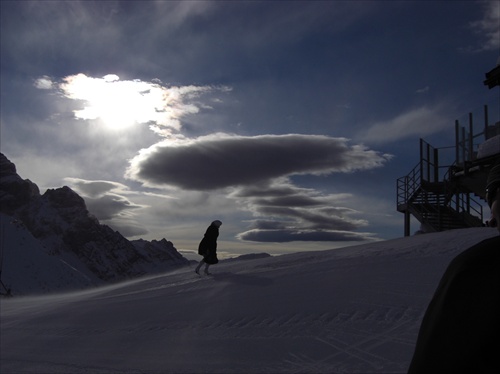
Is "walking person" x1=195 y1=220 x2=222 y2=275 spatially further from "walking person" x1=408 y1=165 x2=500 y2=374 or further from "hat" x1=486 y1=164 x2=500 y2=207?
"walking person" x1=408 y1=165 x2=500 y2=374

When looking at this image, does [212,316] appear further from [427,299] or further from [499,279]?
[499,279]

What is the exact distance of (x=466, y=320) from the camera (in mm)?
1142

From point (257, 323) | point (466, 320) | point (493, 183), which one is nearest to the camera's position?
point (466, 320)

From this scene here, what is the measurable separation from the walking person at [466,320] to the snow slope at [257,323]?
4715mm

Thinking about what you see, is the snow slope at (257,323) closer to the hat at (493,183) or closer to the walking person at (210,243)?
the walking person at (210,243)

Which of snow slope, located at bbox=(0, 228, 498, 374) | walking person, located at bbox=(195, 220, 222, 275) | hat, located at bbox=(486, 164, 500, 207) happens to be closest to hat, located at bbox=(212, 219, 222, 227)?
walking person, located at bbox=(195, 220, 222, 275)

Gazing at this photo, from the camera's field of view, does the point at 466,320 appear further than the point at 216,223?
No

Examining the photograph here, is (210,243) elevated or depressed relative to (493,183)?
elevated

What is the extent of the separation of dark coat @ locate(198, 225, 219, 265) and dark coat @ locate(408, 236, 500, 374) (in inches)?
487

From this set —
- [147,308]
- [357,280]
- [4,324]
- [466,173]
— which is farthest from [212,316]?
[466,173]

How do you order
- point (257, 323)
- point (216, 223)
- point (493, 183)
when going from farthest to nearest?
point (216, 223) < point (257, 323) < point (493, 183)

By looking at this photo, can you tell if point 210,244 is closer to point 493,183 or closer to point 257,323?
point 257,323

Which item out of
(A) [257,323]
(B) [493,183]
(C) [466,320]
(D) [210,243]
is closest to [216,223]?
(D) [210,243]

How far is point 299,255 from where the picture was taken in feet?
47.3
